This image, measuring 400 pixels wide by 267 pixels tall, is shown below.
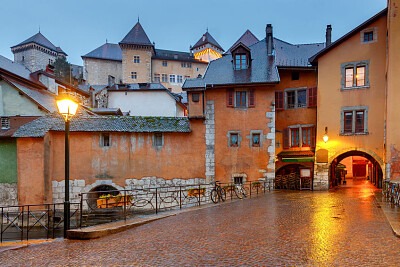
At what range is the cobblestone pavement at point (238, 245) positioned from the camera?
5.58m

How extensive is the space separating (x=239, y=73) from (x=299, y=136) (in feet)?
21.8

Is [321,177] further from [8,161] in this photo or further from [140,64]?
[140,64]

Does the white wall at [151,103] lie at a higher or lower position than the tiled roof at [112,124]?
higher

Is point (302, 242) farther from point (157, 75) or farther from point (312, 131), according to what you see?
point (157, 75)

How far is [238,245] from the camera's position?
21.3 feet

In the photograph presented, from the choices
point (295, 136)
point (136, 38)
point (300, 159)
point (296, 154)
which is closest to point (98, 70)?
point (136, 38)

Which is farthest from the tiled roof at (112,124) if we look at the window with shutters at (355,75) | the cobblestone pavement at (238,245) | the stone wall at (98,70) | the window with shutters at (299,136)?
the stone wall at (98,70)

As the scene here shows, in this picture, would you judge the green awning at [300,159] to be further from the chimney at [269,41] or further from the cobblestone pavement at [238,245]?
the cobblestone pavement at [238,245]

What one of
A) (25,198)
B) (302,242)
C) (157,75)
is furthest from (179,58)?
(302,242)

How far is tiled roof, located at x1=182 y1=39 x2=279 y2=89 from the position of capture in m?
19.8

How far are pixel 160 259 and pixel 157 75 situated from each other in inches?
2241

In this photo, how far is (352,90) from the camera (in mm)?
19250

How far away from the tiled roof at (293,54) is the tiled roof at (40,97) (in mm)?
19211

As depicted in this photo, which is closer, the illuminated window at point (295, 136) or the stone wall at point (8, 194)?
the stone wall at point (8, 194)
